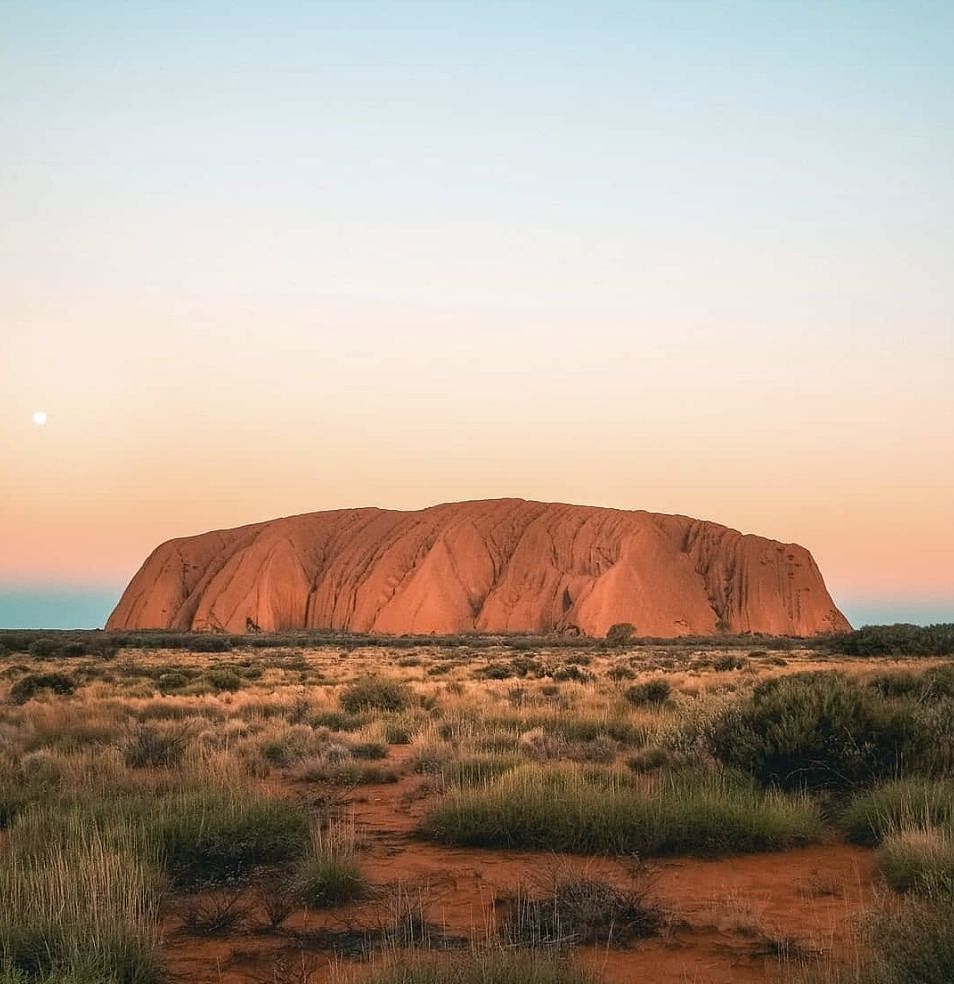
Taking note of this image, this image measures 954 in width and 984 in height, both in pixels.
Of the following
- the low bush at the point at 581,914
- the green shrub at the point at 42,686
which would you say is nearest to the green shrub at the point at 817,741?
the low bush at the point at 581,914

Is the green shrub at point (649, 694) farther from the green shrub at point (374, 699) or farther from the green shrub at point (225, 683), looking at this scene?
the green shrub at point (225, 683)

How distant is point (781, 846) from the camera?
7340mm

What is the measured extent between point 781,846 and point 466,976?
4.38m

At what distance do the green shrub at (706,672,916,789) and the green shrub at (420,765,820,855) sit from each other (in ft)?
2.99

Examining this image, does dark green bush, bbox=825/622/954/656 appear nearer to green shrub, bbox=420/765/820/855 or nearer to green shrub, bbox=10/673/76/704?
green shrub, bbox=10/673/76/704

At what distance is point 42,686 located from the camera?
75.0 feet

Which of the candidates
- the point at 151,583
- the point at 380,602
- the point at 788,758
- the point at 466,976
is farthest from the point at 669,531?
the point at 466,976

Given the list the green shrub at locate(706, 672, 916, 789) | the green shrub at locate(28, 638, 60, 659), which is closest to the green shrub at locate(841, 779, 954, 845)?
the green shrub at locate(706, 672, 916, 789)

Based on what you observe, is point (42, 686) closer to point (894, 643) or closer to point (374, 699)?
point (374, 699)

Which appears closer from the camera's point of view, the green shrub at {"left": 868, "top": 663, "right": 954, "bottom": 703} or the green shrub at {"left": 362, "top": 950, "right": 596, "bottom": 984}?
the green shrub at {"left": 362, "top": 950, "right": 596, "bottom": 984}

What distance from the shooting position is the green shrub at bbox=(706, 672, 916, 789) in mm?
8992

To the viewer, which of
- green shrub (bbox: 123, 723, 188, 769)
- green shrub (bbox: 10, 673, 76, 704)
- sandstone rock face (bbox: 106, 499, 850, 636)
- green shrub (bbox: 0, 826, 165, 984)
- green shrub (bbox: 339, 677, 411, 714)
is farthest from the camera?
sandstone rock face (bbox: 106, 499, 850, 636)

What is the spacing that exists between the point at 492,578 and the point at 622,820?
84.5m

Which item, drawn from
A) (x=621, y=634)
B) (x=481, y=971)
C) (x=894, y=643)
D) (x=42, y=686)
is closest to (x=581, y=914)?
(x=481, y=971)
